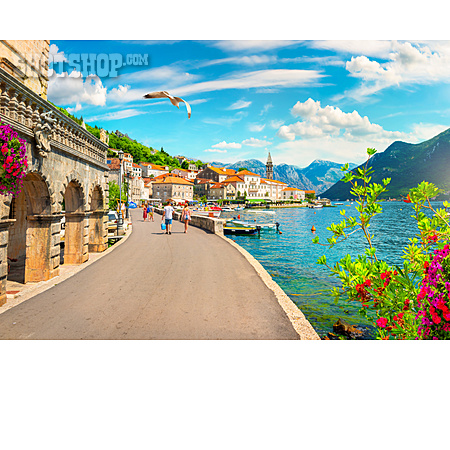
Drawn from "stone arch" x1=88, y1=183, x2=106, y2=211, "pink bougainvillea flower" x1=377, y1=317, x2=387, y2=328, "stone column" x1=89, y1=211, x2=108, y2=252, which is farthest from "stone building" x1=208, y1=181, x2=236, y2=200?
"pink bougainvillea flower" x1=377, y1=317, x2=387, y2=328

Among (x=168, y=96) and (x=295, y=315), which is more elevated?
(x=168, y=96)

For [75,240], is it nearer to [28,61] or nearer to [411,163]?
[28,61]

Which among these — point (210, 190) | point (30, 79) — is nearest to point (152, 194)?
point (210, 190)

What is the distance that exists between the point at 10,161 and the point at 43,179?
271 centimetres

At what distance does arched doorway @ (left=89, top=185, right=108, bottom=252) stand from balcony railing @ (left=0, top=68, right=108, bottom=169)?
125 inches

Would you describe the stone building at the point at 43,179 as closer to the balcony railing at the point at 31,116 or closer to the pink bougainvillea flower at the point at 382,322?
the balcony railing at the point at 31,116

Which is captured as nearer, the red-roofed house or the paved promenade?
the paved promenade

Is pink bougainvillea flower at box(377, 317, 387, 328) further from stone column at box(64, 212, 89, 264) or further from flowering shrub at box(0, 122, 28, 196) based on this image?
stone column at box(64, 212, 89, 264)

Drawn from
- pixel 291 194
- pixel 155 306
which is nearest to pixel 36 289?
pixel 155 306

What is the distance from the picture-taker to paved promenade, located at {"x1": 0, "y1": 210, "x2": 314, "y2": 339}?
4.90m

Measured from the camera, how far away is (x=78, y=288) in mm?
7488

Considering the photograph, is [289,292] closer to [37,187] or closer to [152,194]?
[37,187]

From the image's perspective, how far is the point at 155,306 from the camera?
6.11 m

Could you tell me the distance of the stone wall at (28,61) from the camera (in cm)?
877
